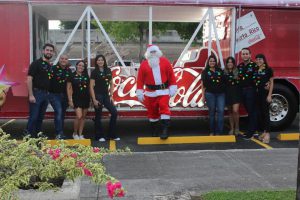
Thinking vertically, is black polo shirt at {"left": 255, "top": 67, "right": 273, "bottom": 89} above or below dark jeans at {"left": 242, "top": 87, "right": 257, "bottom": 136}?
above

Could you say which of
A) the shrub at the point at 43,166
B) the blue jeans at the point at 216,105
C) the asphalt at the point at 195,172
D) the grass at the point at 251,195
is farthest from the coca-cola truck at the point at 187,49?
the shrub at the point at 43,166

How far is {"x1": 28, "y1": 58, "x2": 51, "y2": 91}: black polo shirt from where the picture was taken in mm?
8070

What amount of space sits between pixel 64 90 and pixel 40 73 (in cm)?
57

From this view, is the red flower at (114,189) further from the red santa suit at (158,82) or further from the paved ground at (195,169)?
the red santa suit at (158,82)

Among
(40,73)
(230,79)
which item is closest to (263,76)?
(230,79)

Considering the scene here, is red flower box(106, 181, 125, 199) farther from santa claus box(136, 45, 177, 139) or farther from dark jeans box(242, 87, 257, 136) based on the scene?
dark jeans box(242, 87, 257, 136)

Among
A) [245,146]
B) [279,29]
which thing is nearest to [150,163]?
[245,146]

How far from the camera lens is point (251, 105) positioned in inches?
346

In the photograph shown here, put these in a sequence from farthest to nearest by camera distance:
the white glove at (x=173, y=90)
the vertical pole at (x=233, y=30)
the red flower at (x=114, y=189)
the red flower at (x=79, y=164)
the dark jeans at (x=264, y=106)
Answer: the vertical pole at (x=233, y=30), the dark jeans at (x=264, y=106), the white glove at (x=173, y=90), the red flower at (x=79, y=164), the red flower at (x=114, y=189)

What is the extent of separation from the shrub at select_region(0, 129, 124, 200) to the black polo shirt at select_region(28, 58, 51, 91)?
4.25 meters

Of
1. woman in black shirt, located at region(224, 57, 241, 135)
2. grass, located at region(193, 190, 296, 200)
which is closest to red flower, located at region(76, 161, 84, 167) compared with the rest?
grass, located at region(193, 190, 296, 200)

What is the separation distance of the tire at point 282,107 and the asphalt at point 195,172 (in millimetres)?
1942

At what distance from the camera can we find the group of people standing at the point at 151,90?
8.27m

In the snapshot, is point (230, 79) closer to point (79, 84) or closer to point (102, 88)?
point (102, 88)
